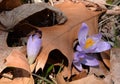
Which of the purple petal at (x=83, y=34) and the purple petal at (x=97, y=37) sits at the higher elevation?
the purple petal at (x=83, y=34)

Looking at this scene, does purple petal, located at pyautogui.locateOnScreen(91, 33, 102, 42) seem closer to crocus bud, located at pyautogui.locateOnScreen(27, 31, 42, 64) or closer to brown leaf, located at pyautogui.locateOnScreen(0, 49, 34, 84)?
crocus bud, located at pyautogui.locateOnScreen(27, 31, 42, 64)

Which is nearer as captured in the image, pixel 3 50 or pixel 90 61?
pixel 3 50

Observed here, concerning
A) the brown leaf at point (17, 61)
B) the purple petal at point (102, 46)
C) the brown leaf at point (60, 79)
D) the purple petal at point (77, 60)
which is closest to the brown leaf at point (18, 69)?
the brown leaf at point (17, 61)

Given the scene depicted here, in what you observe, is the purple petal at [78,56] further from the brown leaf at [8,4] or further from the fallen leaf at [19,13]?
the brown leaf at [8,4]

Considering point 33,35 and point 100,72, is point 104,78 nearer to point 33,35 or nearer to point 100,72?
point 100,72

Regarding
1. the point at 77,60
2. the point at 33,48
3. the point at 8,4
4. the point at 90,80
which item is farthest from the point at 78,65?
the point at 8,4

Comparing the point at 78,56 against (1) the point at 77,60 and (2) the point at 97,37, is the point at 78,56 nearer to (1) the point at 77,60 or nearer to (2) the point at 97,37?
(1) the point at 77,60
